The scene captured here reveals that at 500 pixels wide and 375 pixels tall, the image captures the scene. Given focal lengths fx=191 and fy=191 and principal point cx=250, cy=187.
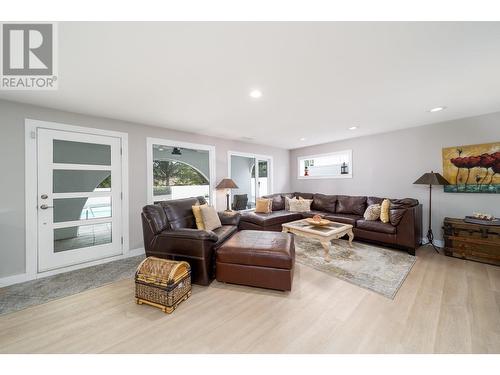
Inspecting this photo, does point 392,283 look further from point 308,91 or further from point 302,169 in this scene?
point 302,169

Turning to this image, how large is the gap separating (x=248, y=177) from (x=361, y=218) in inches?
113

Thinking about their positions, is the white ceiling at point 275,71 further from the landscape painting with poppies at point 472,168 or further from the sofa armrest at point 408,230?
the sofa armrest at point 408,230

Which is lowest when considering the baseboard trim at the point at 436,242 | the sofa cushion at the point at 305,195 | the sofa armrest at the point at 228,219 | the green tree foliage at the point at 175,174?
the baseboard trim at the point at 436,242

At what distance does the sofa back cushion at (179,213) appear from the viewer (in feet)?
9.26

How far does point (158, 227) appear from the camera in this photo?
2.51 meters

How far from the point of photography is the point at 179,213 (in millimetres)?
2982

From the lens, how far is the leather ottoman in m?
2.11

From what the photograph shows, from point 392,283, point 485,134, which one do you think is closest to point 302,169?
point 485,134

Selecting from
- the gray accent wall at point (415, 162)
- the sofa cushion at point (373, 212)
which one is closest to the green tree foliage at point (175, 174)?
the sofa cushion at point (373, 212)

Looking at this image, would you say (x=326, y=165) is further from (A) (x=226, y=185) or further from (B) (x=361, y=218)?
(A) (x=226, y=185)

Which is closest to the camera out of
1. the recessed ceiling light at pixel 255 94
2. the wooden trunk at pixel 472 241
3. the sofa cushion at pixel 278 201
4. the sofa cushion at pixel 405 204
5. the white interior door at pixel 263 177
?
the recessed ceiling light at pixel 255 94

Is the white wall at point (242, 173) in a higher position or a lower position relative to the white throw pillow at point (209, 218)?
higher

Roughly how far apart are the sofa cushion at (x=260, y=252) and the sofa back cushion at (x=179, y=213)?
926mm

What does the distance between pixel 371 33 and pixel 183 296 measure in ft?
9.09
